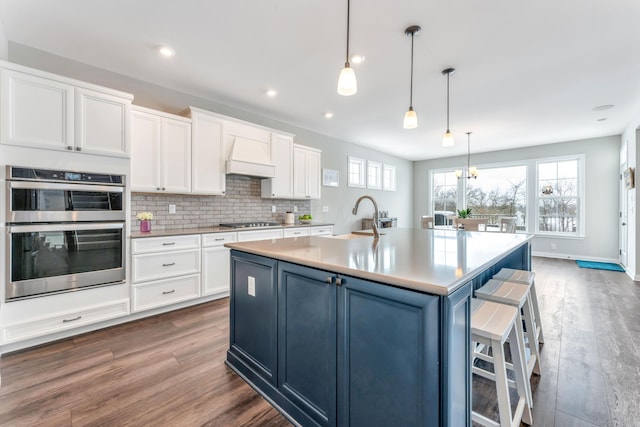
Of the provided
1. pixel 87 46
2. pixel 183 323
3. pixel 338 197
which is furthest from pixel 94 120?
pixel 338 197

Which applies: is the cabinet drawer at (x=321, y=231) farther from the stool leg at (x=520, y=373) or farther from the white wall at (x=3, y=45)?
the white wall at (x=3, y=45)

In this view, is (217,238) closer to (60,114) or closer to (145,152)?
(145,152)

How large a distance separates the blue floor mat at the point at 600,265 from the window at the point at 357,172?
4639mm

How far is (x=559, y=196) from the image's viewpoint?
639 cm

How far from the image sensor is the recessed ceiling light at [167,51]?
2620 millimetres

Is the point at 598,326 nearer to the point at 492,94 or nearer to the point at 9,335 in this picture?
the point at 492,94

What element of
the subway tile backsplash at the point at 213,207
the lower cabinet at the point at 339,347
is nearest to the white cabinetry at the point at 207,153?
the subway tile backsplash at the point at 213,207

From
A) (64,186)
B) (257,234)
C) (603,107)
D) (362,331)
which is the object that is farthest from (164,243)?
(603,107)

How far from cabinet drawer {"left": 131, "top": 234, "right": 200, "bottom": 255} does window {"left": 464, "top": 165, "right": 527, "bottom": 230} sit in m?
6.70

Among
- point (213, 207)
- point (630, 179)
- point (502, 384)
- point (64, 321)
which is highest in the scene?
point (630, 179)

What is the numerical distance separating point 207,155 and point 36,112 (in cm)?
156

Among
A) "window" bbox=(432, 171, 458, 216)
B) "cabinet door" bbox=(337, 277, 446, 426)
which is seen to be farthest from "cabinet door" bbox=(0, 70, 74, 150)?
"window" bbox=(432, 171, 458, 216)

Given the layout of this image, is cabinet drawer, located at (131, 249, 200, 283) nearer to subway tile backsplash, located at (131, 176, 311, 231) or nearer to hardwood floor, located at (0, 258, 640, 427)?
hardwood floor, located at (0, 258, 640, 427)

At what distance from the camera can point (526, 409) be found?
1.48 metres
